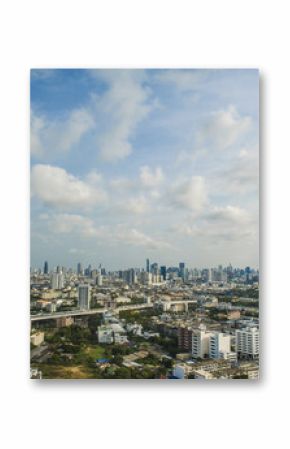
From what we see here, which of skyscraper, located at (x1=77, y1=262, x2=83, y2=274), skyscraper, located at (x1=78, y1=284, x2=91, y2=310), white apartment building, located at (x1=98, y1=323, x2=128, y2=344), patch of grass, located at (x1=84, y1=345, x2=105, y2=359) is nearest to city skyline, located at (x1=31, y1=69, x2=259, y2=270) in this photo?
skyscraper, located at (x1=77, y1=262, x2=83, y2=274)

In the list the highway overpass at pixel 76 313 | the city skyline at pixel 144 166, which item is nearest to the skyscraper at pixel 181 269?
the city skyline at pixel 144 166

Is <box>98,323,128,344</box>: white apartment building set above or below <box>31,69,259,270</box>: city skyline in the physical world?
below

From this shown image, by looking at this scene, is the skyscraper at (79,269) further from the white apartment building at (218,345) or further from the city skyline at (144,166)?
the white apartment building at (218,345)

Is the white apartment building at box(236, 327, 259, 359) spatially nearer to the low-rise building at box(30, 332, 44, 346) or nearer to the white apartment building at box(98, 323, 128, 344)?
the white apartment building at box(98, 323, 128, 344)
